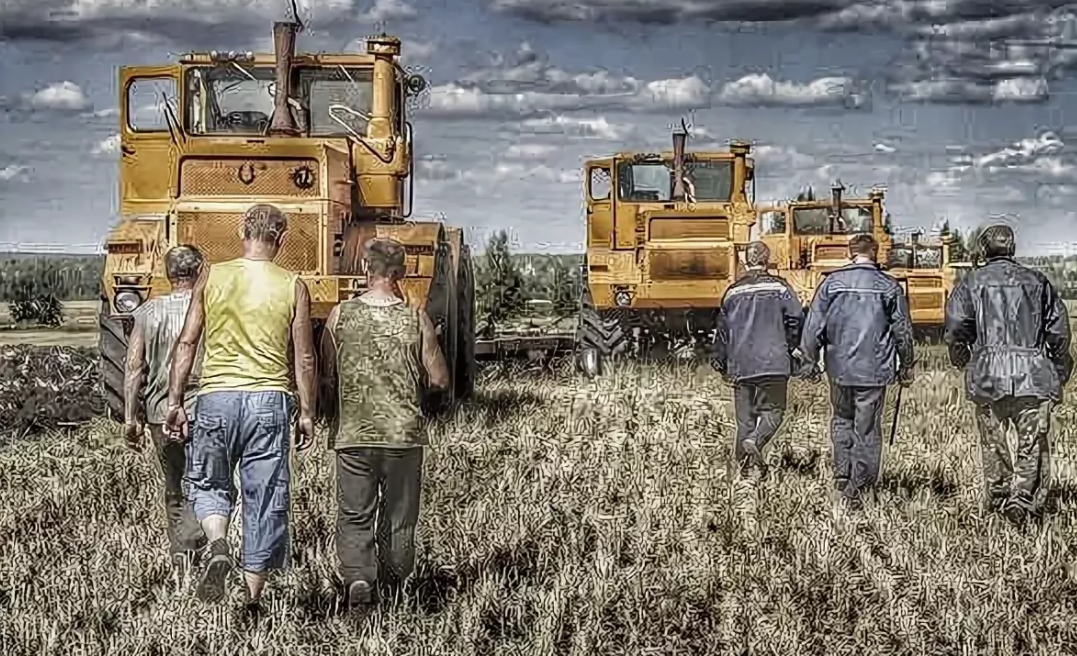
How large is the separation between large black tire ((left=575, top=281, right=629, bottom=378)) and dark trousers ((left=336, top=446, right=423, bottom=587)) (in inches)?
426

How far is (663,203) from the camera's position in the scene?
61.9ft

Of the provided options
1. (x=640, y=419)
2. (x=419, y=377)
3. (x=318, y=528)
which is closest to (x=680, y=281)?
(x=640, y=419)

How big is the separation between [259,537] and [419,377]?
3.05 feet

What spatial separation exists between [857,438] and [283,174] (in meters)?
4.48

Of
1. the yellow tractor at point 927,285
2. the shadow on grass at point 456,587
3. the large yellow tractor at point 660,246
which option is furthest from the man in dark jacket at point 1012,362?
the yellow tractor at point 927,285

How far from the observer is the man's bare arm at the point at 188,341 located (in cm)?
693

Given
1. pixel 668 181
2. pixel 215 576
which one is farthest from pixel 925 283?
pixel 215 576

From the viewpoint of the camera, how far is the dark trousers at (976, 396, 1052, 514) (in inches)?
360

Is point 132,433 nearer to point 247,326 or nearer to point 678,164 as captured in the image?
point 247,326

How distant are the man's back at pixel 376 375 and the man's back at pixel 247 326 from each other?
32cm

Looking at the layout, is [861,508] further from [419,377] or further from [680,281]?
[680,281]

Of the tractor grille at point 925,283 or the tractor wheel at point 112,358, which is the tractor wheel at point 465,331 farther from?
the tractor grille at point 925,283

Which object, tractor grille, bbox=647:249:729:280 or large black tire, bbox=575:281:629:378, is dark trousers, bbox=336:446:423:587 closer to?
large black tire, bbox=575:281:629:378

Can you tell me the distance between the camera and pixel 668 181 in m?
19.1
